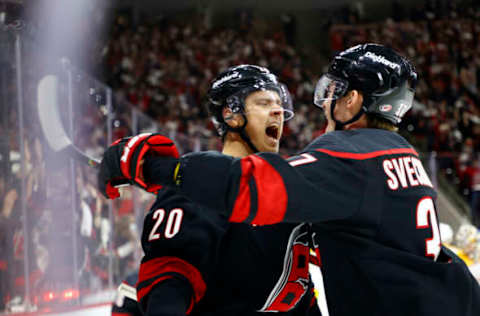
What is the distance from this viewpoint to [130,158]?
4.15 ft

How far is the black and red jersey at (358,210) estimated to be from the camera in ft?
4.19

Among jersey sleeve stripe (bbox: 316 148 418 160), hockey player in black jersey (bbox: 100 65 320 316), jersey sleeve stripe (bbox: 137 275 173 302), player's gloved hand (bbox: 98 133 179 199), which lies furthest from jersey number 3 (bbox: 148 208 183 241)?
jersey sleeve stripe (bbox: 316 148 418 160)

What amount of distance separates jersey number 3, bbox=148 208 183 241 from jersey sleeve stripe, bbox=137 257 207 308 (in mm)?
76

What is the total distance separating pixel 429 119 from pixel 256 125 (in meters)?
9.63

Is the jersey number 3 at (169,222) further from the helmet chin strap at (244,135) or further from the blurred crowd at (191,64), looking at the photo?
the blurred crowd at (191,64)

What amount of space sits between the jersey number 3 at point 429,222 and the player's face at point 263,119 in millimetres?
751

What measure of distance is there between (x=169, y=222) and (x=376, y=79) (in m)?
0.78

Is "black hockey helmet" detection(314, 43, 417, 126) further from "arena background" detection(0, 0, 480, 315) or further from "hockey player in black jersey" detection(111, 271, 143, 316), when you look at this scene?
"arena background" detection(0, 0, 480, 315)

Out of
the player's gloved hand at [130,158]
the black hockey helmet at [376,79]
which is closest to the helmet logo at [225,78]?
the black hockey helmet at [376,79]

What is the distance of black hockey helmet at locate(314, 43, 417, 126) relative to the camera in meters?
1.68

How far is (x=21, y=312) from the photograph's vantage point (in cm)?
314

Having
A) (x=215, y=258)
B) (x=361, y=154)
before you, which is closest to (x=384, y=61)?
(x=361, y=154)

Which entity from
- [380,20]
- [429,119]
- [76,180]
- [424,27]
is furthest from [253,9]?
[76,180]

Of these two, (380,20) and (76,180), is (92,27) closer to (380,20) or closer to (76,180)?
(76,180)
